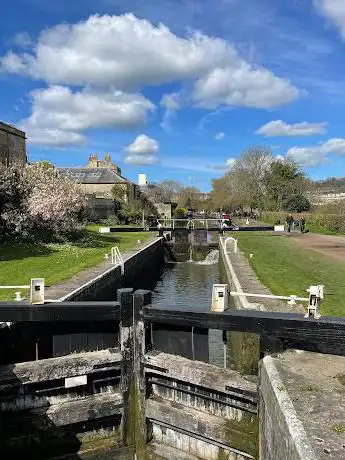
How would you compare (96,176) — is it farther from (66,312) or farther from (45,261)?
(66,312)

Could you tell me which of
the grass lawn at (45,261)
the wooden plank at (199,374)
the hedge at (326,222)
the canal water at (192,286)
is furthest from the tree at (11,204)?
the hedge at (326,222)

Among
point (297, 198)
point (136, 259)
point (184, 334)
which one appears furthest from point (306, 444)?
point (297, 198)

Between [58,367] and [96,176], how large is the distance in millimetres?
47708

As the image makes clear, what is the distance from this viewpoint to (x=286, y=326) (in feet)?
17.8

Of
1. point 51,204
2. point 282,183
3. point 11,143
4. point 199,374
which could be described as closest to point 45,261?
point 51,204

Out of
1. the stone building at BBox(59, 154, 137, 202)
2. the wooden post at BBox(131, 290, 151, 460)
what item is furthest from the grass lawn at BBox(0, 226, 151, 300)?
the stone building at BBox(59, 154, 137, 202)

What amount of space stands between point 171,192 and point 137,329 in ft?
300

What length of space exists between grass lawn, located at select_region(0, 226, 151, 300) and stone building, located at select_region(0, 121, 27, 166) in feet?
51.2

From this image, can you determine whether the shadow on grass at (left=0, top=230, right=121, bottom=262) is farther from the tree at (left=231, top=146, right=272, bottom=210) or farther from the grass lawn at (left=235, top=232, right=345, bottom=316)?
the tree at (left=231, top=146, right=272, bottom=210)

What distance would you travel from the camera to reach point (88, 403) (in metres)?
6.38

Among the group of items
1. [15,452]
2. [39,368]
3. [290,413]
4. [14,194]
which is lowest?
[15,452]

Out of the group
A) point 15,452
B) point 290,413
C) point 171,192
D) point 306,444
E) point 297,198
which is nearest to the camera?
point 306,444

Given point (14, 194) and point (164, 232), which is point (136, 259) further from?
point (164, 232)

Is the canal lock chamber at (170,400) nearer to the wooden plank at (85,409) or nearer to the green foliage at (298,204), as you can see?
the wooden plank at (85,409)
